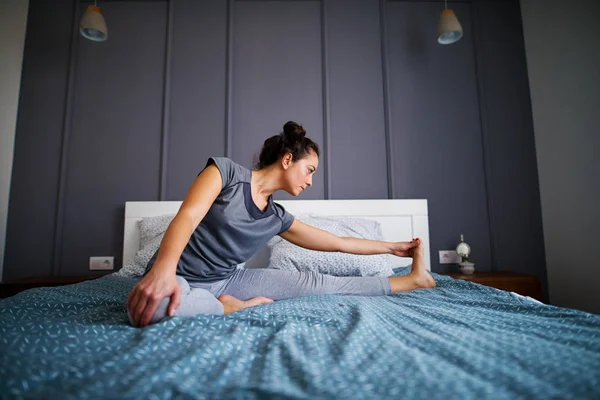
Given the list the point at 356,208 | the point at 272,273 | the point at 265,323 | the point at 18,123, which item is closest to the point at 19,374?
the point at 265,323

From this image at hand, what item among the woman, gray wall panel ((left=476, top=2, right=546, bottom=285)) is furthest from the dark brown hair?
gray wall panel ((left=476, top=2, right=546, bottom=285))

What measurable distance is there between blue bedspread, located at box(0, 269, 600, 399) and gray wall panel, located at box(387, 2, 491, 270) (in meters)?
1.80

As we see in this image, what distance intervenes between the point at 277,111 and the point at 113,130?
1292 millimetres

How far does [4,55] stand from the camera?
108 inches

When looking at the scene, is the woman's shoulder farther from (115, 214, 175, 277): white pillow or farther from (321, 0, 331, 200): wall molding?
(321, 0, 331, 200): wall molding

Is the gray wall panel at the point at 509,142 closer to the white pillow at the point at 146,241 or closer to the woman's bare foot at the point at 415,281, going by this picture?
the woman's bare foot at the point at 415,281

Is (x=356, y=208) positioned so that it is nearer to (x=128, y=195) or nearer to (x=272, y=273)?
(x=272, y=273)

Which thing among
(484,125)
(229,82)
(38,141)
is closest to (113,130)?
(38,141)

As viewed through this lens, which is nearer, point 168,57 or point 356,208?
point 356,208

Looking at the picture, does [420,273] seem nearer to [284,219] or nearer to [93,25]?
[284,219]

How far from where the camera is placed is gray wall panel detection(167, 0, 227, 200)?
2.79m

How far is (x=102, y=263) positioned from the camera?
8.70 feet

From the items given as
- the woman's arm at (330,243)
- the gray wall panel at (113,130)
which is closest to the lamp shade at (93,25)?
the gray wall panel at (113,130)

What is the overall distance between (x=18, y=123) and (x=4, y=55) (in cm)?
53
